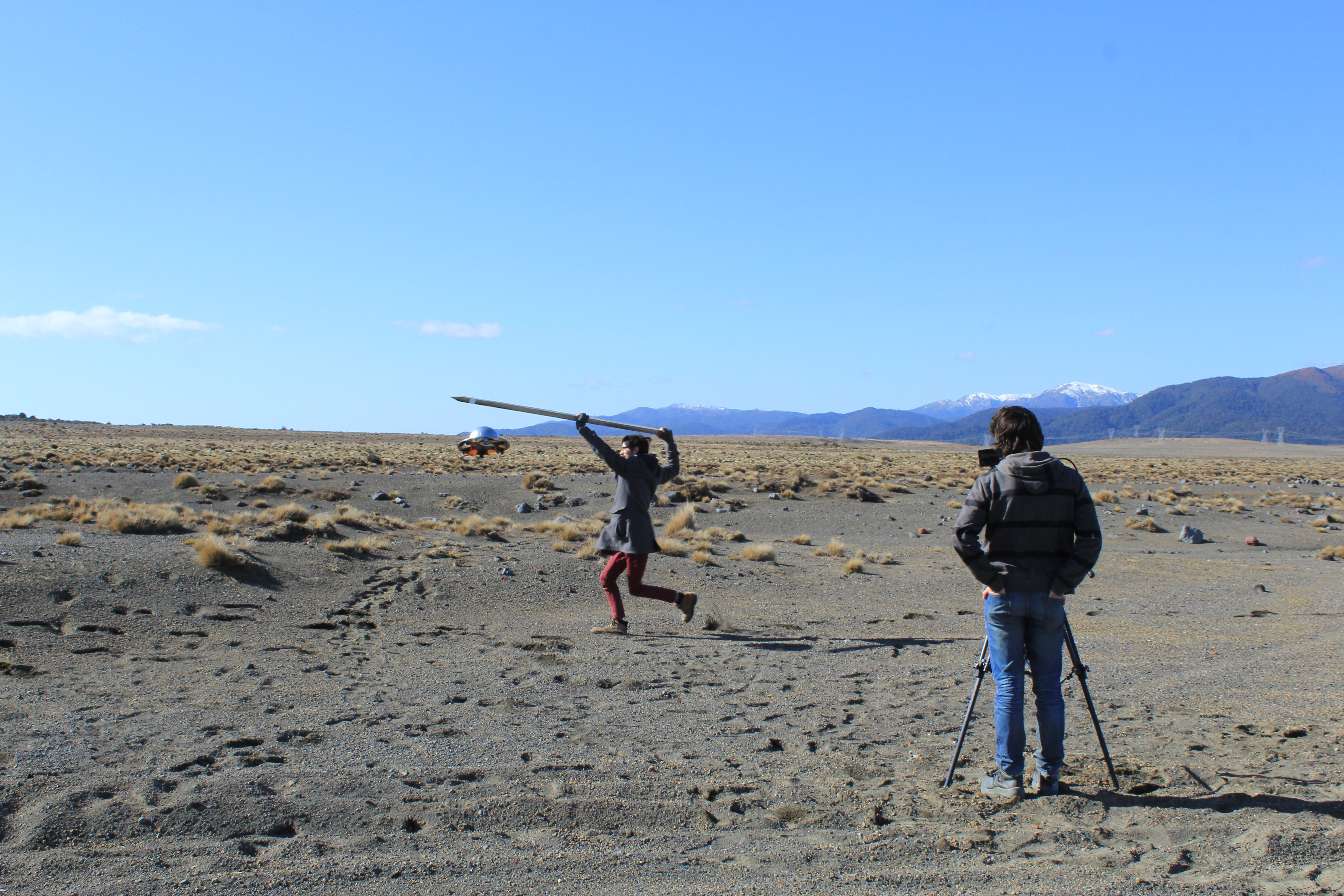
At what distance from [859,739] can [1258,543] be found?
56.8 feet

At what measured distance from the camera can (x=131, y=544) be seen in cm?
1098

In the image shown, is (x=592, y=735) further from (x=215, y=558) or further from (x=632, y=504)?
(x=215, y=558)

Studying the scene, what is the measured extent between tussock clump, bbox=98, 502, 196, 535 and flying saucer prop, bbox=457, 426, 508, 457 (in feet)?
56.0

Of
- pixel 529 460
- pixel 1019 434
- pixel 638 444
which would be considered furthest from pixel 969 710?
pixel 529 460

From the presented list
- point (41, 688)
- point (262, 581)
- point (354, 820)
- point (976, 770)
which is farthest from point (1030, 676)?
point (262, 581)

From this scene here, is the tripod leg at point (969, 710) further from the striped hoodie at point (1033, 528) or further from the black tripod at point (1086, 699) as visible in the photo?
the striped hoodie at point (1033, 528)

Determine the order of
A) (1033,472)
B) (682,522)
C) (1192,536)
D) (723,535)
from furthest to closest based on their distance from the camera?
(1192,536)
(682,522)
(723,535)
(1033,472)

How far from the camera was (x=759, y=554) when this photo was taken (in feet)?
47.1

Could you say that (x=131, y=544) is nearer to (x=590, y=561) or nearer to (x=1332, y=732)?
(x=590, y=561)

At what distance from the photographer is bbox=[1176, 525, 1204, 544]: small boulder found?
18922 millimetres

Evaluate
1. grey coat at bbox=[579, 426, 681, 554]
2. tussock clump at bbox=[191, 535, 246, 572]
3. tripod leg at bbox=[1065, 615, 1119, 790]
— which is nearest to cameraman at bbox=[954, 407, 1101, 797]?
tripod leg at bbox=[1065, 615, 1119, 790]

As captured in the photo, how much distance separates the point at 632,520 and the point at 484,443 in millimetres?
27248

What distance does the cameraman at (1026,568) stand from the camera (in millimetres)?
4227

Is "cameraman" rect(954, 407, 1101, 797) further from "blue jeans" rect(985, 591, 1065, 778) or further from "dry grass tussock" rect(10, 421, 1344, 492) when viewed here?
"dry grass tussock" rect(10, 421, 1344, 492)
